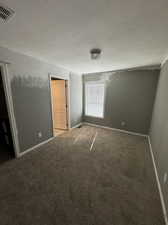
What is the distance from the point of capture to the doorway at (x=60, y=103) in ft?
11.9

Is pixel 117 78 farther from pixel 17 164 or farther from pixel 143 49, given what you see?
pixel 17 164

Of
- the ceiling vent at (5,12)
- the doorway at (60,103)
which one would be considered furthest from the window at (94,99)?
the ceiling vent at (5,12)

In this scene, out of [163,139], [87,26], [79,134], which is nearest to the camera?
[87,26]

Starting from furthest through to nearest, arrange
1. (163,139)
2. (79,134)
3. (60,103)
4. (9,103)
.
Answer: (60,103) < (79,134) < (9,103) < (163,139)

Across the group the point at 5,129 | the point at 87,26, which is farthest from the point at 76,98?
the point at 87,26

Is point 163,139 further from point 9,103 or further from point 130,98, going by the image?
point 9,103

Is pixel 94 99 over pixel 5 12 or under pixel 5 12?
under

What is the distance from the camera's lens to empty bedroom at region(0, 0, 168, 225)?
115cm

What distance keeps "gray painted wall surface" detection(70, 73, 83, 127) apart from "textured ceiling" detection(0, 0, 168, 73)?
1.99 metres

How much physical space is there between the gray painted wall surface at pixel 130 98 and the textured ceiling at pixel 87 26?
1314 mm

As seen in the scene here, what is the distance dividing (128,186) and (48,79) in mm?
3142

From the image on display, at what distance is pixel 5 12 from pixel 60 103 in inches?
114

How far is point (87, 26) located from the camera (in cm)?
127

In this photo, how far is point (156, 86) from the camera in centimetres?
301
